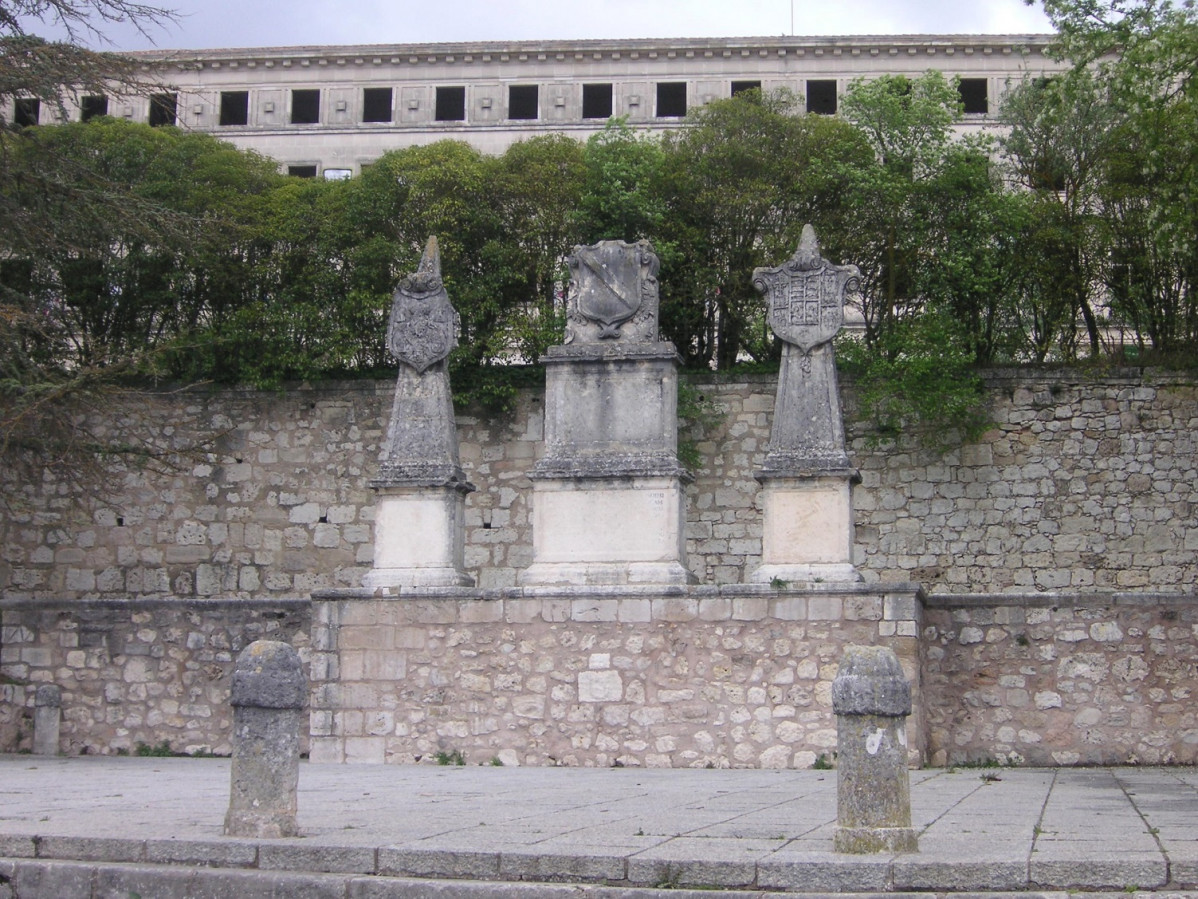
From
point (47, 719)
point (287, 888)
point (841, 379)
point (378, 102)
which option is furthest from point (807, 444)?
point (378, 102)

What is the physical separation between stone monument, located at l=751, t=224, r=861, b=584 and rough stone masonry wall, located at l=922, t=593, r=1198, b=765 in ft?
3.81

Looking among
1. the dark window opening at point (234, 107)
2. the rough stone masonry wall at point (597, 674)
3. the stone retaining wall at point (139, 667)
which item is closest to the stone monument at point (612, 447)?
the rough stone masonry wall at point (597, 674)

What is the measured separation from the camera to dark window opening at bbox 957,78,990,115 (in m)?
32.9

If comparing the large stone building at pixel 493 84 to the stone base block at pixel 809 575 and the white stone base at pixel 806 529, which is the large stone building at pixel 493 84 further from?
the stone base block at pixel 809 575

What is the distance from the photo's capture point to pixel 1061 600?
12.7 meters

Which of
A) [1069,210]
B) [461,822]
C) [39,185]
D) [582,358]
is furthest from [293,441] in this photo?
[461,822]

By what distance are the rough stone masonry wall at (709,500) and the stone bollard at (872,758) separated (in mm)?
12917

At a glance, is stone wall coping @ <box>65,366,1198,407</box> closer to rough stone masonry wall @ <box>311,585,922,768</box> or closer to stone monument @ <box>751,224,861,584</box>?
stone monument @ <box>751,224,861,584</box>

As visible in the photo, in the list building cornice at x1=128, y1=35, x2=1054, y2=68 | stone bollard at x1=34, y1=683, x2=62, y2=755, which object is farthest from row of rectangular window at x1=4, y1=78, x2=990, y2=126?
stone bollard at x1=34, y1=683, x2=62, y2=755

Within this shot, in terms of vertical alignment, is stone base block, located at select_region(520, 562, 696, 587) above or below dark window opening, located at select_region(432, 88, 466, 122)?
below

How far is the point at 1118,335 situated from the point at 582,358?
1231 cm

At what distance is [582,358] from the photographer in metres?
13.1

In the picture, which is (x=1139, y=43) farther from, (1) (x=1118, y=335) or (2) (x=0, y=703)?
(2) (x=0, y=703)

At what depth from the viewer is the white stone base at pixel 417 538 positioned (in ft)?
42.8
